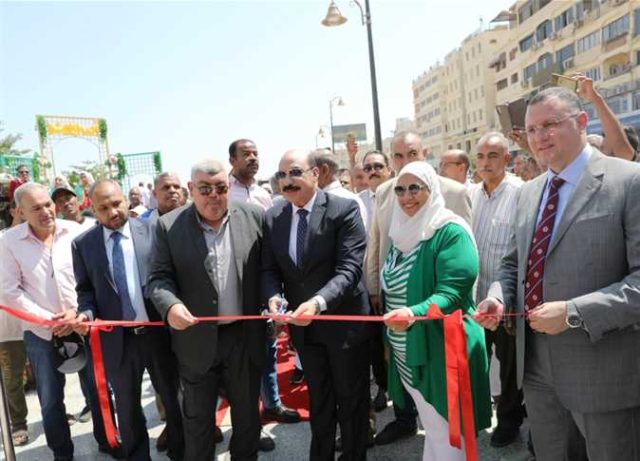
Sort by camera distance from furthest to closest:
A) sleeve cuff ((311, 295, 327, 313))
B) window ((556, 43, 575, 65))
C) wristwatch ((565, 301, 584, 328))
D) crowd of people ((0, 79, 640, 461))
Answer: window ((556, 43, 575, 65)) → sleeve cuff ((311, 295, 327, 313)) → crowd of people ((0, 79, 640, 461)) → wristwatch ((565, 301, 584, 328))

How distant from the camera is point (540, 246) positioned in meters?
2.32

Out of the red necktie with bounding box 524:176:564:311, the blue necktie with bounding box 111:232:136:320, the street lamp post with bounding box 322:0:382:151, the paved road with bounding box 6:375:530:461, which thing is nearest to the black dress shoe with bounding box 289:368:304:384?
the paved road with bounding box 6:375:530:461

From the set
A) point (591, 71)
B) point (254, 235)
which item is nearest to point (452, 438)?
point (254, 235)

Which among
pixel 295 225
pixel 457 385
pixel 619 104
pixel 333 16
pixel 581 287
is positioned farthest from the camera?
pixel 619 104

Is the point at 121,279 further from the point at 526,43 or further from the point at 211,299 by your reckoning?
the point at 526,43

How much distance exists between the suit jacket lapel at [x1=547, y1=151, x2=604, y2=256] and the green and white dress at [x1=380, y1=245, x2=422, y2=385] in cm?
84

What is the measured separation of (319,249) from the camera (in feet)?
10.1

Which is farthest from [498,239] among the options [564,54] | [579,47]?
[564,54]

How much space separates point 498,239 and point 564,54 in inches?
1809

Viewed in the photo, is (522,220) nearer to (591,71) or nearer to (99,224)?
(99,224)

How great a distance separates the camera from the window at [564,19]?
4054cm

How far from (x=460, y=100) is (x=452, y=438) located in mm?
85876

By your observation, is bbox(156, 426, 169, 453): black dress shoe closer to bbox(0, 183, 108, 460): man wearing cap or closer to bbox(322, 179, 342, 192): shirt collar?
bbox(0, 183, 108, 460): man wearing cap

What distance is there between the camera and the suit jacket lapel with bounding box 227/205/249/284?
318cm
